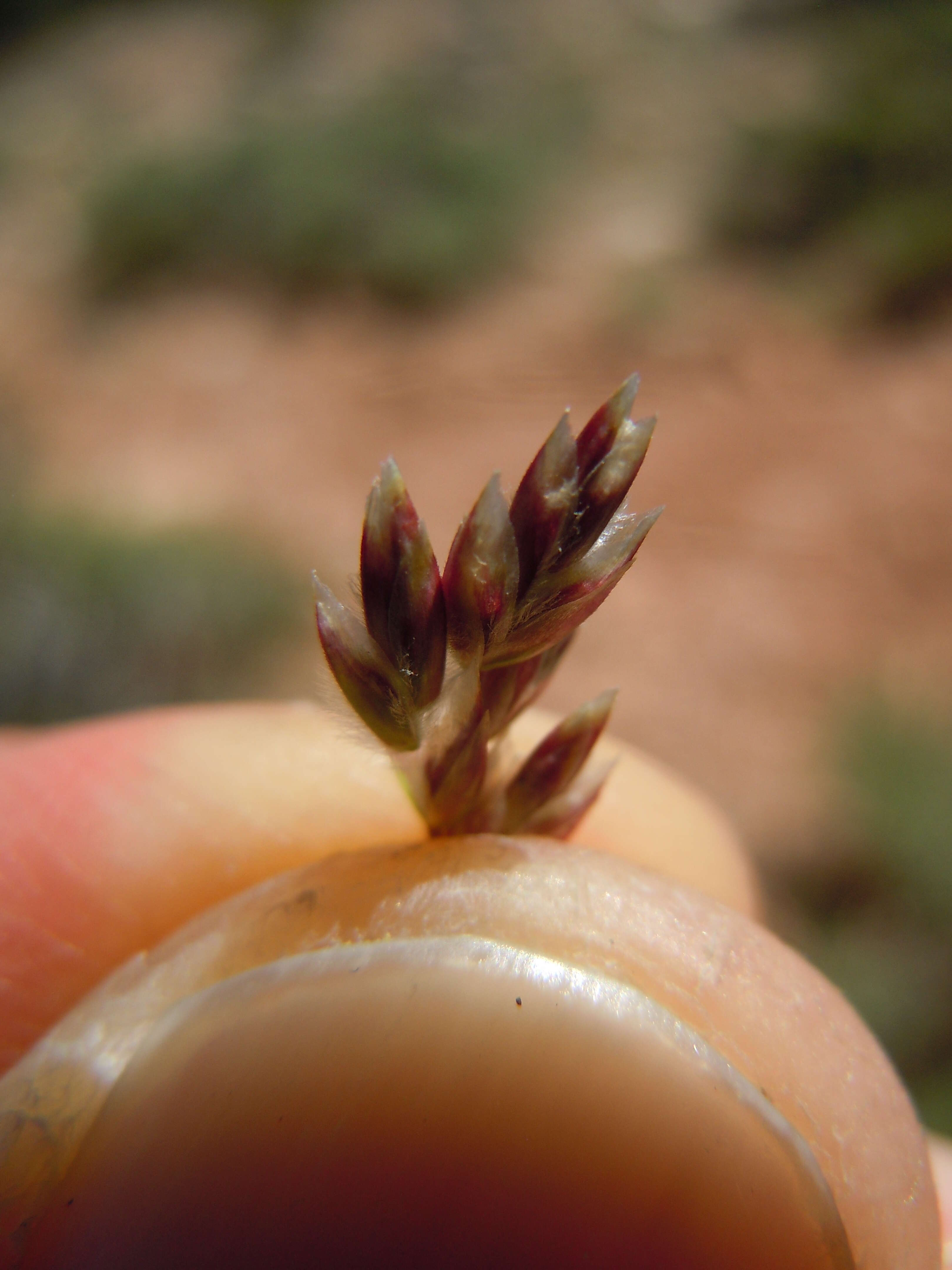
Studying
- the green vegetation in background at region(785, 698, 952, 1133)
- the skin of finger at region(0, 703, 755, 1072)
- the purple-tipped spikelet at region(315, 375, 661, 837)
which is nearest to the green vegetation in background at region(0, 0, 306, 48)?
the green vegetation in background at region(785, 698, 952, 1133)

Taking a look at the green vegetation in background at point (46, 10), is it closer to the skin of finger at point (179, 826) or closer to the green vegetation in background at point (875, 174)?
the green vegetation in background at point (875, 174)

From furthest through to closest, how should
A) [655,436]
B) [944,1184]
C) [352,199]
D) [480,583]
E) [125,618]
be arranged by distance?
1. [352,199]
2. [655,436]
3. [125,618]
4. [944,1184]
5. [480,583]

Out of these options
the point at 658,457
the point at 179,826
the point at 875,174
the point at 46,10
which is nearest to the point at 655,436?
the point at 658,457

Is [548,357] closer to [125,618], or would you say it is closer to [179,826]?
[125,618]

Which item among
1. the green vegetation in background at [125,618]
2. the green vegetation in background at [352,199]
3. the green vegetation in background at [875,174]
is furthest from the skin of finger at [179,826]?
the green vegetation in background at [352,199]

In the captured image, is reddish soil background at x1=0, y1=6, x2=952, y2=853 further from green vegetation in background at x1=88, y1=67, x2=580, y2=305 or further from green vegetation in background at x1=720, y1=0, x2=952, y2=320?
green vegetation in background at x1=720, y1=0, x2=952, y2=320

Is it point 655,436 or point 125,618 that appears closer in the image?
point 125,618
